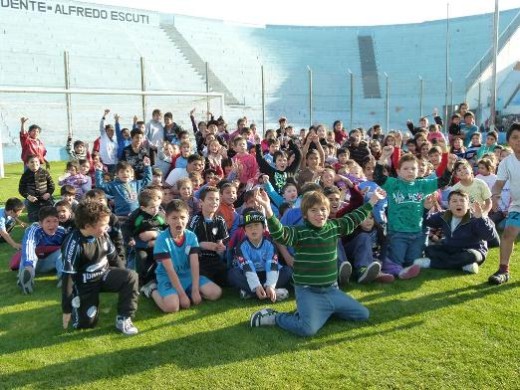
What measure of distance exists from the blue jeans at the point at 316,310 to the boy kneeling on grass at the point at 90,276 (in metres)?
1.31

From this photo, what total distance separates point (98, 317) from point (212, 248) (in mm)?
1341

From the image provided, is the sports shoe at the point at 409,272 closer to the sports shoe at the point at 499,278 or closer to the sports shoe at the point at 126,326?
the sports shoe at the point at 499,278

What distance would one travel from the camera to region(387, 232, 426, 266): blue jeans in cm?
590

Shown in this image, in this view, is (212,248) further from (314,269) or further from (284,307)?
(314,269)

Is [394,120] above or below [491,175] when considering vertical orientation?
above

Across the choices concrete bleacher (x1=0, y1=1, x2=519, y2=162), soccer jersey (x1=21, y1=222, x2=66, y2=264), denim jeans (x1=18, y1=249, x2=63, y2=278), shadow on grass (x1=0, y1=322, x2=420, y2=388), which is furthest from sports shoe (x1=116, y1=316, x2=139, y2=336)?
concrete bleacher (x1=0, y1=1, x2=519, y2=162)

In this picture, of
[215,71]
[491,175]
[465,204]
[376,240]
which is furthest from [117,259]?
[215,71]

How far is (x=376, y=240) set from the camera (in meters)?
5.85

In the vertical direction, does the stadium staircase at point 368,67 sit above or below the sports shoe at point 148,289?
above

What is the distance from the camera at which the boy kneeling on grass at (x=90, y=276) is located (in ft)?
14.2

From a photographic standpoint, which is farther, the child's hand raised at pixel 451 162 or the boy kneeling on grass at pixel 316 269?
the child's hand raised at pixel 451 162

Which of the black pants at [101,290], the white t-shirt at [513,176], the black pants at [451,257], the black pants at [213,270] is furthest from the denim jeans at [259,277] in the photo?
the white t-shirt at [513,176]

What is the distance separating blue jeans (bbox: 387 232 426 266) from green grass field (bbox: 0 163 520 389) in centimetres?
75

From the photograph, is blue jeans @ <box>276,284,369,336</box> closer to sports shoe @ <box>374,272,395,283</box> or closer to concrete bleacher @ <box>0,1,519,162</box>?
sports shoe @ <box>374,272,395,283</box>
